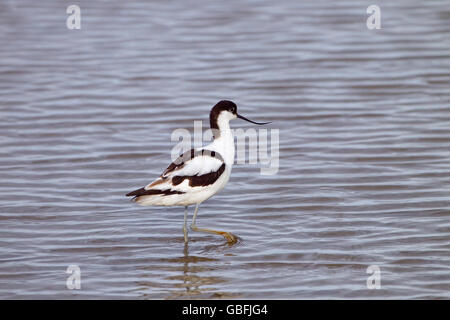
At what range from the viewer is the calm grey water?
7.07 m

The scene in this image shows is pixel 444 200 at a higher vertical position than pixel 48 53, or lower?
lower

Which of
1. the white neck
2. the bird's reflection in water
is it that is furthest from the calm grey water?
the white neck

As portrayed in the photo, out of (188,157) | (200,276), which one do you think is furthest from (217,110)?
(200,276)

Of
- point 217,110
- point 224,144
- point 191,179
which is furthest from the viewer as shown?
point 217,110

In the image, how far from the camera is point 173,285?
680 centimetres

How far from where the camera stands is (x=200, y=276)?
6988 millimetres

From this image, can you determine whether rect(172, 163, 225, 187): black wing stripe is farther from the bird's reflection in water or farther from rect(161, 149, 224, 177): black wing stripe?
the bird's reflection in water

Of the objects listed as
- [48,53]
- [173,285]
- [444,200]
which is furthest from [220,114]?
[48,53]

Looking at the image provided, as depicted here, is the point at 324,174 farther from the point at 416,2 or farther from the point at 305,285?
the point at 416,2

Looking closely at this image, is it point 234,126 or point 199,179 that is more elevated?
point 234,126

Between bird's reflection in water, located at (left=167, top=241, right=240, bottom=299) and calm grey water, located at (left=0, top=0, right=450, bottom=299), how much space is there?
0.02m

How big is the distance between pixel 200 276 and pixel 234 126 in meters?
4.60

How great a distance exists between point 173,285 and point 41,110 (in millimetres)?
5652

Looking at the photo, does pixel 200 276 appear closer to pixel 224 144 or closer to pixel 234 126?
pixel 224 144
